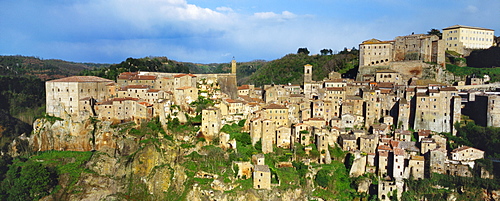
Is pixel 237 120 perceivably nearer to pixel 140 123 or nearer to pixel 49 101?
pixel 140 123

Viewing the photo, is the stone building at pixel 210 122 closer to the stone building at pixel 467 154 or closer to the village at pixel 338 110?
the village at pixel 338 110

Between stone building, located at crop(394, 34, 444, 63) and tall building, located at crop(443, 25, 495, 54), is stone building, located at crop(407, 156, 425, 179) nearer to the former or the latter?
stone building, located at crop(394, 34, 444, 63)

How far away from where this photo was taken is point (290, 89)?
4809 centimetres

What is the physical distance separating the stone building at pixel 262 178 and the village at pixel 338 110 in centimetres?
9

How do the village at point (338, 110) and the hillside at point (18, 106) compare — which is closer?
the village at point (338, 110)

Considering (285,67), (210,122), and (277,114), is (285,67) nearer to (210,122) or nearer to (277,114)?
(277,114)

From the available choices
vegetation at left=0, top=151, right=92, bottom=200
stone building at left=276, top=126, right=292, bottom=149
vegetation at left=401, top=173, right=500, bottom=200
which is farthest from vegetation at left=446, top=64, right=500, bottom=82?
vegetation at left=0, top=151, right=92, bottom=200

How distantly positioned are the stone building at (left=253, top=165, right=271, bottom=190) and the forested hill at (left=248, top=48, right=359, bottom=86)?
1208 inches

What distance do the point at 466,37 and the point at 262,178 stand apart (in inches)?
1639

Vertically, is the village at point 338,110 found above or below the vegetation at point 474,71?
below

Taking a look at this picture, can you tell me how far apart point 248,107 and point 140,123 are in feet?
37.3

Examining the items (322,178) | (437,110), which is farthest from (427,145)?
(322,178)

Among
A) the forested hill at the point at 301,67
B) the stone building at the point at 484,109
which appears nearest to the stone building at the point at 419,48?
the forested hill at the point at 301,67

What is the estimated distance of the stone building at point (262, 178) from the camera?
105 ft
